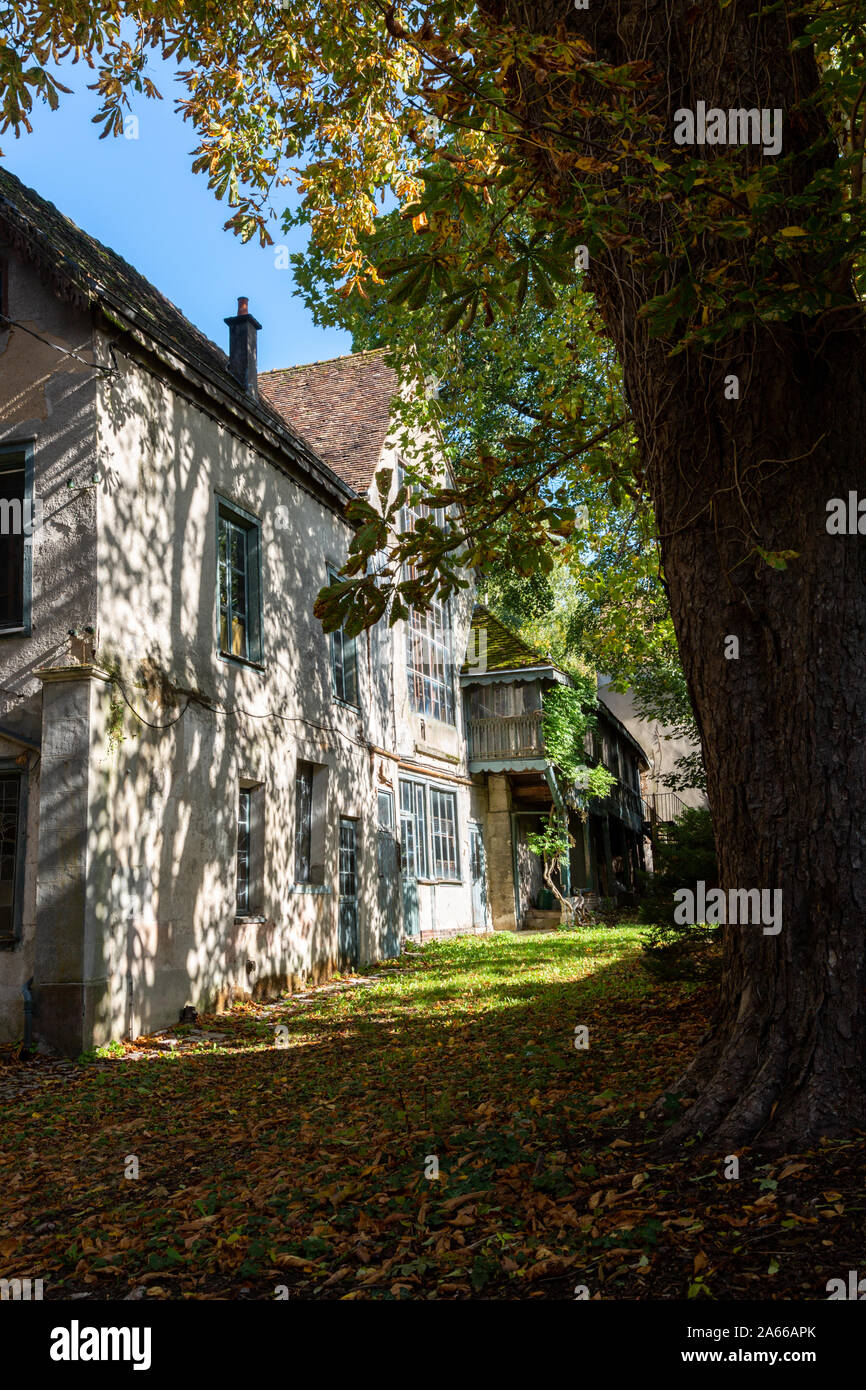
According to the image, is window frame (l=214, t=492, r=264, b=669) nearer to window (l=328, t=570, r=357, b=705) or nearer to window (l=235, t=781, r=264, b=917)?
window (l=235, t=781, r=264, b=917)

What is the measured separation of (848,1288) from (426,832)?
17193 millimetres

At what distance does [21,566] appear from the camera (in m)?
9.91

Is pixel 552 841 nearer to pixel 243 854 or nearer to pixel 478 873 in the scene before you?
pixel 478 873

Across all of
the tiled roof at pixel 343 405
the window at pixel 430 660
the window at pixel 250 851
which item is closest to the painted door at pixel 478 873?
the window at pixel 430 660

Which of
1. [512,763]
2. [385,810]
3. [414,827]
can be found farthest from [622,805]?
[385,810]

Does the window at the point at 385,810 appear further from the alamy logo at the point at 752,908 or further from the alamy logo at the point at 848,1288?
the alamy logo at the point at 848,1288

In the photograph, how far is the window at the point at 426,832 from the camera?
19078mm

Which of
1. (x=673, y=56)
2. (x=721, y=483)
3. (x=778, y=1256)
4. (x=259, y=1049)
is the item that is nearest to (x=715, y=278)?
(x=721, y=483)

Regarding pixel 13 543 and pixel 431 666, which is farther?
pixel 431 666

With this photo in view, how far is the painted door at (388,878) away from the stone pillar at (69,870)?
7.94 m

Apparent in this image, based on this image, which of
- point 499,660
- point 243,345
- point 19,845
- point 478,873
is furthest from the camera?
point 499,660

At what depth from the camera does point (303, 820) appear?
46.0 ft
